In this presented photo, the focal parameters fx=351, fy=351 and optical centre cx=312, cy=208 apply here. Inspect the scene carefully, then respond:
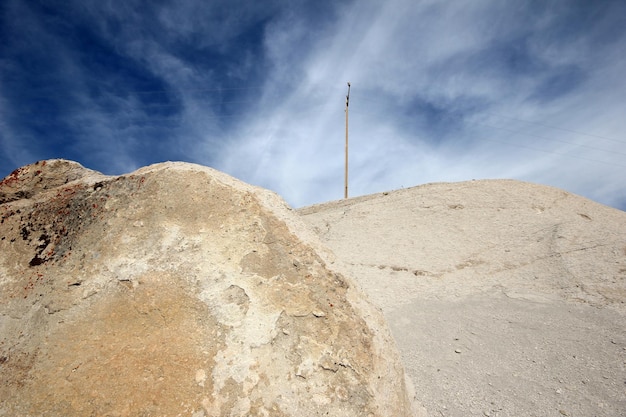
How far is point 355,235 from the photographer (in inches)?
379

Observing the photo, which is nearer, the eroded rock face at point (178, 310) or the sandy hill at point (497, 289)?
the eroded rock face at point (178, 310)

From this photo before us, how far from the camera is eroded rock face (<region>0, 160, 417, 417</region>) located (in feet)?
6.71

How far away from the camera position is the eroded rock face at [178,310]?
2045 millimetres

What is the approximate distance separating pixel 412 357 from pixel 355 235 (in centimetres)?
498

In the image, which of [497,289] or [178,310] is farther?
[497,289]

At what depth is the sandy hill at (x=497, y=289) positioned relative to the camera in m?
3.91

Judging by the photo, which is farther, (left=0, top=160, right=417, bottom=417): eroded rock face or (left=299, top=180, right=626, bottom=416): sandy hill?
(left=299, top=180, right=626, bottom=416): sandy hill

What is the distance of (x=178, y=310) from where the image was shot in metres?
2.33

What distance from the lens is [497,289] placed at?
6680 millimetres

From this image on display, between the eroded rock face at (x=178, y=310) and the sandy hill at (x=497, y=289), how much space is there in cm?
81

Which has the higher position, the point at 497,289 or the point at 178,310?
the point at 497,289

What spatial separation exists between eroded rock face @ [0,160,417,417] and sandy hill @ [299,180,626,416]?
0.81m

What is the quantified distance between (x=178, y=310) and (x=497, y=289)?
6253mm

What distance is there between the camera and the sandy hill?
391cm
